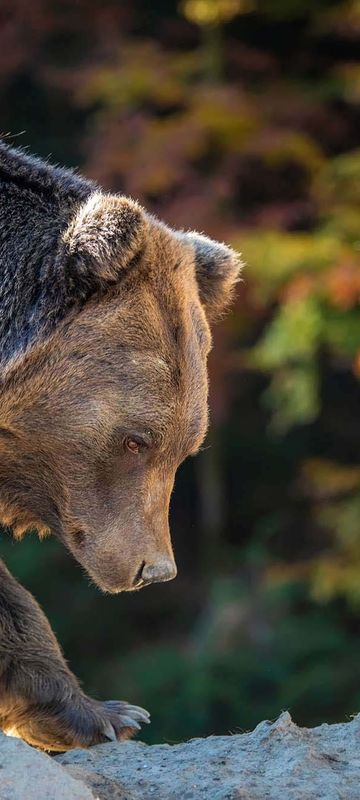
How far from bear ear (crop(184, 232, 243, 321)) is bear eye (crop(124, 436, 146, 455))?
827 millimetres

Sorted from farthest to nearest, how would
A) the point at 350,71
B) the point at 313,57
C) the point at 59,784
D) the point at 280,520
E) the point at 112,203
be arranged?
the point at 280,520
the point at 313,57
the point at 350,71
the point at 112,203
the point at 59,784

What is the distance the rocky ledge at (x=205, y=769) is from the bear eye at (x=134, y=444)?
3.02 ft

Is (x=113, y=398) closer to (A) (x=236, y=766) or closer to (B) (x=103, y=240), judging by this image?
(B) (x=103, y=240)

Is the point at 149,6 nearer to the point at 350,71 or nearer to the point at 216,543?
the point at 350,71

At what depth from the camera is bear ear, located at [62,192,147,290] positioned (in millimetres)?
4188

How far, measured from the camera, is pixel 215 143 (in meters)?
11.2

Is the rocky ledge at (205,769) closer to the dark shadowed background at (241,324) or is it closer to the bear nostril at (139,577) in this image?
the bear nostril at (139,577)

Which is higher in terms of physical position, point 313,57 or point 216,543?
point 313,57

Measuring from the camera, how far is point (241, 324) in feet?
38.3

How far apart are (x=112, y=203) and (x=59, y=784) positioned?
1.75 meters

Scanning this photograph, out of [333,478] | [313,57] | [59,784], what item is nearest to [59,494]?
[59,784]

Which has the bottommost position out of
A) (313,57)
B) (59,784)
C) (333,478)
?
(59,784)

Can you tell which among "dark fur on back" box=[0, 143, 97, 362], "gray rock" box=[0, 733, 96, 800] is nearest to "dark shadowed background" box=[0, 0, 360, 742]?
"dark fur on back" box=[0, 143, 97, 362]

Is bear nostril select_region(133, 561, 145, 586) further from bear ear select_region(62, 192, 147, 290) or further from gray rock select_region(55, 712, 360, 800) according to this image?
bear ear select_region(62, 192, 147, 290)
